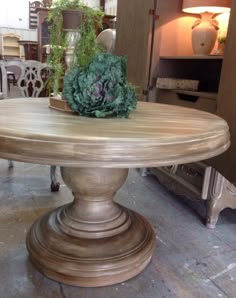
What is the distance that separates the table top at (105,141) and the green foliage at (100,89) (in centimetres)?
5

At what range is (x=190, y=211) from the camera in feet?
5.59

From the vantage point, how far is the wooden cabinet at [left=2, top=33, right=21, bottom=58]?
794cm

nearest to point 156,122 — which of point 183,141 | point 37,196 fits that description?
point 183,141

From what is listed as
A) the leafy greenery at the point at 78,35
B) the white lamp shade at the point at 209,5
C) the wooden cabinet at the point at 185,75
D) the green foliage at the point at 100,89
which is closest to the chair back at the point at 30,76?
the wooden cabinet at the point at 185,75

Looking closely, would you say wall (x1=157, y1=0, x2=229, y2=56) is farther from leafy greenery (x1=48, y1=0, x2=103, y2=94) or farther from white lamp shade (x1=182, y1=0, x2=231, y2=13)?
leafy greenery (x1=48, y1=0, x2=103, y2=94)

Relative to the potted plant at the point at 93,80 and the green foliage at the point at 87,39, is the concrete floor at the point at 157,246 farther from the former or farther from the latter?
the green foliage at the point at 87,39

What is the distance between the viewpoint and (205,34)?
74.2 inches

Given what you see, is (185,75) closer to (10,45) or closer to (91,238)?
(91,238)

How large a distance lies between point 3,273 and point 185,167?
42.4 inches

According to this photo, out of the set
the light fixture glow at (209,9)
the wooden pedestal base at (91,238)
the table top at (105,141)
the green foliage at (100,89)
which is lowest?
the wooden pedestal base at (91,238)

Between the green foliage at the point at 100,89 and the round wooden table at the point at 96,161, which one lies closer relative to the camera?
the round wooden table at the point at 96,161

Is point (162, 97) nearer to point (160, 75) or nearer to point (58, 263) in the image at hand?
point (160, 75)

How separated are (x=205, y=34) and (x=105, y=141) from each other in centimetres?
150

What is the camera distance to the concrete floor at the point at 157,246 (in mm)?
1072
